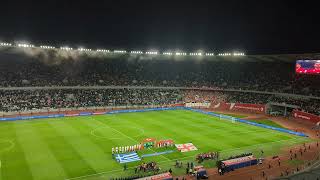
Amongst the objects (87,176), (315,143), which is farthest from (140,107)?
(87,176)

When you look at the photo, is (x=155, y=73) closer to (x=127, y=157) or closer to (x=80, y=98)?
(x=80, y=98)

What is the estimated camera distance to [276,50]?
6022cm

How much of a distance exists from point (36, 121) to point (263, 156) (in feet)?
134

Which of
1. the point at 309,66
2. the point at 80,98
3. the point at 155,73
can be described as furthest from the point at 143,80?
the point at 309,66

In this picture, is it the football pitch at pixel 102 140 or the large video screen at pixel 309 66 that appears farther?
the large video screen at pixel 309 66

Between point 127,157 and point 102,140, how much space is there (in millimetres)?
9135

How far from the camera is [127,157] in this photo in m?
34.5

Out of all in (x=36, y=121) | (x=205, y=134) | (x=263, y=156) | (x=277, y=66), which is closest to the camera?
(x=263, y=156)

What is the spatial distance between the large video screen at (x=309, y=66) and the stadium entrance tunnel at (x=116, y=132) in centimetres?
3698

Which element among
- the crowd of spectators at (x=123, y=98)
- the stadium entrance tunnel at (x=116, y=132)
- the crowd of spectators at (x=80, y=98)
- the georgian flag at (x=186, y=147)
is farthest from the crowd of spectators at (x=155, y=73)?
the georgian flag at (x=186, y=147)

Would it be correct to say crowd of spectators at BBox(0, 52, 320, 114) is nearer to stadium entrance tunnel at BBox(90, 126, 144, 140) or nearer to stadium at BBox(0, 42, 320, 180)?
stadium at BBox(0, 42, 320, 180)

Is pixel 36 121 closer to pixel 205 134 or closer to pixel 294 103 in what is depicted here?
pixel 205 134

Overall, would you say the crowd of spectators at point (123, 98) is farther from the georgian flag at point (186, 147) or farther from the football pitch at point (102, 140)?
the georgian flag at point (186, 147)

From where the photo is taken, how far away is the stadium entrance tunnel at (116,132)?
4505cm
